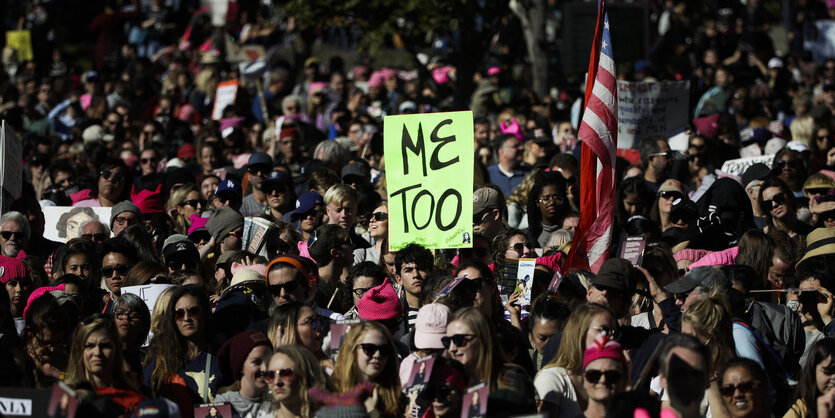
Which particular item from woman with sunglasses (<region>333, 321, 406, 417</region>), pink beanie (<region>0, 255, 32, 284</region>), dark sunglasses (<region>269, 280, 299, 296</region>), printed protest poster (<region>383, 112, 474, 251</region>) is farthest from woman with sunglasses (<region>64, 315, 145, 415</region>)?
printed protest poster (<region>383, 112, 474, 251</region>)

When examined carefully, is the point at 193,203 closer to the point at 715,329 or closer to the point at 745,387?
the point at 715,329

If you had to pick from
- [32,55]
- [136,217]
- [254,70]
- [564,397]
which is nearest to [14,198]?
[136,217]

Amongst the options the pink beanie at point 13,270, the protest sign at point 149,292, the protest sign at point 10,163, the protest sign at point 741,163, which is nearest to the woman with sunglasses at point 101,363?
Result: the protest sign at point 149,292

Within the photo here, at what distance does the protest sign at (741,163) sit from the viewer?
1223cm

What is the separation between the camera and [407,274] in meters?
7.88

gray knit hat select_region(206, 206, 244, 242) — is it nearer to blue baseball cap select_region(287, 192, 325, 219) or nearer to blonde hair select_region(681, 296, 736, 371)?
blue baseball cap select_region(287, 192, 325, 219)

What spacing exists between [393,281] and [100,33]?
19849 millimetres

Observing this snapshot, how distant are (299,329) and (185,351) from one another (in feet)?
2.43

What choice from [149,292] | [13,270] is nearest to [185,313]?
[149,292]

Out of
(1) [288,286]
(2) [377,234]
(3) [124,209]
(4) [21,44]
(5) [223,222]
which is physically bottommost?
(1) [288,286]

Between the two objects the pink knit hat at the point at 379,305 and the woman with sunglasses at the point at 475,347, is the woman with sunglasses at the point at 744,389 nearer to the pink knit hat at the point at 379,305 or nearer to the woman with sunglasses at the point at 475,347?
the woman with sunglasses at the point at 475,347

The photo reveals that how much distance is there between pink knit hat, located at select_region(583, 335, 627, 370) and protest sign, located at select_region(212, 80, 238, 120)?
11677 millimetres

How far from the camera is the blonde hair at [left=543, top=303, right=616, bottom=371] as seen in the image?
20.5ft

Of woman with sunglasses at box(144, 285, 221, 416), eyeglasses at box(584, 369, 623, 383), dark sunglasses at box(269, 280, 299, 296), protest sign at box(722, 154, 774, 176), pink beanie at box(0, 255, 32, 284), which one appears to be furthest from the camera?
protest sign at box(722, 154, 774, 176)
